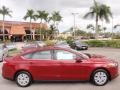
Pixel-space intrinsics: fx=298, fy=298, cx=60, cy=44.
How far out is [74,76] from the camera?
10992 millimetres

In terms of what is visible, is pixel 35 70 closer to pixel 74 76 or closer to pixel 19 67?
pixel 19 67

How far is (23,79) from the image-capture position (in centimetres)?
1113

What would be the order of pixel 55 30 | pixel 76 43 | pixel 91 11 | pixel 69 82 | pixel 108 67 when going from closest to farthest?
pixel 108 67 < pixel 69 82 < pixel 76 43 < pixel 91 11 < pixel 55 30

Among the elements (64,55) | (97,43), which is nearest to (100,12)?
(97,43)

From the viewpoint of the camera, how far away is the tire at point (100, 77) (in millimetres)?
10898

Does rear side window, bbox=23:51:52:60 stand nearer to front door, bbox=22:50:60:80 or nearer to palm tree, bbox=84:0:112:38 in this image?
front door, bbox=22:50:60:80

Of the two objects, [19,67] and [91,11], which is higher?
[91,11]

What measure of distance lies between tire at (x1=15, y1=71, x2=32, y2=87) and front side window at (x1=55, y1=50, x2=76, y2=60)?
50.7 inches

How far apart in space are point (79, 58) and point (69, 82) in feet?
3.94

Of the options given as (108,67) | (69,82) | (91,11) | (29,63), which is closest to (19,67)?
(29,63)

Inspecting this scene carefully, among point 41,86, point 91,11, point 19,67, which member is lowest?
point 41,86

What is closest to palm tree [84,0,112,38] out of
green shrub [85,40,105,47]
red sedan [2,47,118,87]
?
green shrub [85,40,105,47]

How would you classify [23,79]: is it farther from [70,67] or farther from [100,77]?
[100,77]

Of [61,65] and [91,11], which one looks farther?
[91,11]
